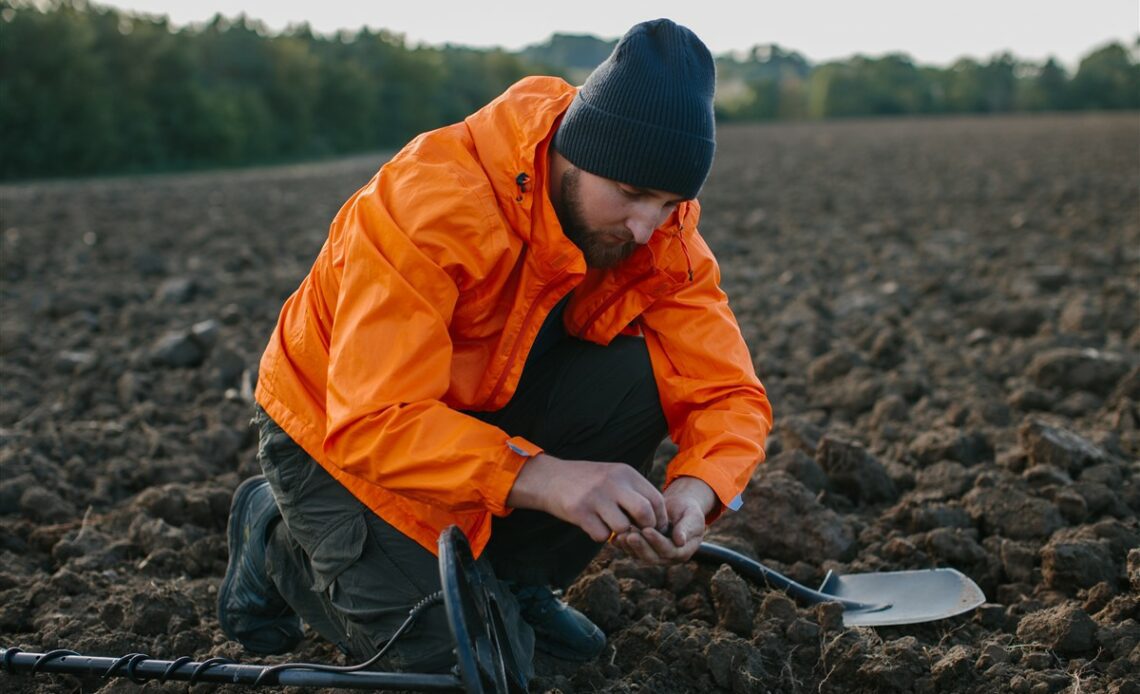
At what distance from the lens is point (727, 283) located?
7.41 m

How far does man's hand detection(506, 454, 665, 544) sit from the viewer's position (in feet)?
6.84

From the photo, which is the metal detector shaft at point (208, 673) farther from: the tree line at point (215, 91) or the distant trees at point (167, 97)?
the distant trees at point (167, 97)

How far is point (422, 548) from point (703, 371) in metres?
0.73

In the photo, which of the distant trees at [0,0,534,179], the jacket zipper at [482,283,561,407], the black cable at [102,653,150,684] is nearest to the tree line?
the distant trees at [0,0,534,179]

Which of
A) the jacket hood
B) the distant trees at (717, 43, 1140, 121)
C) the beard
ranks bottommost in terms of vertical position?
the distant trees at (717, 43, 1140, 121)

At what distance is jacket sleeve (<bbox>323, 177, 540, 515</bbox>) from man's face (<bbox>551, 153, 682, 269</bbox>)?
27cm

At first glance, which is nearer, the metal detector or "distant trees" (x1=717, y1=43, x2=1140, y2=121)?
the metal detector

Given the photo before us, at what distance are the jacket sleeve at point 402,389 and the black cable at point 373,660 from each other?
0.98 ft

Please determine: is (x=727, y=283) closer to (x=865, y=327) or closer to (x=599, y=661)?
(x=865, y=327)

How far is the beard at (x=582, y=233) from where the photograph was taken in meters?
2.37

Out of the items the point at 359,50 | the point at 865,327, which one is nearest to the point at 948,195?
the point at 865,327

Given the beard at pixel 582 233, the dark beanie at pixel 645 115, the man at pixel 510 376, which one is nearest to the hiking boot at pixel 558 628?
the man at pixel 510 376

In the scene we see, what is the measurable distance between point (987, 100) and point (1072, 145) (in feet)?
208

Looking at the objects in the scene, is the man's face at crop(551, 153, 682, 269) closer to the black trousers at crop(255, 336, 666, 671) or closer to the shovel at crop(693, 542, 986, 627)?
the black trousers at crop(255, 336, 666, 671)
